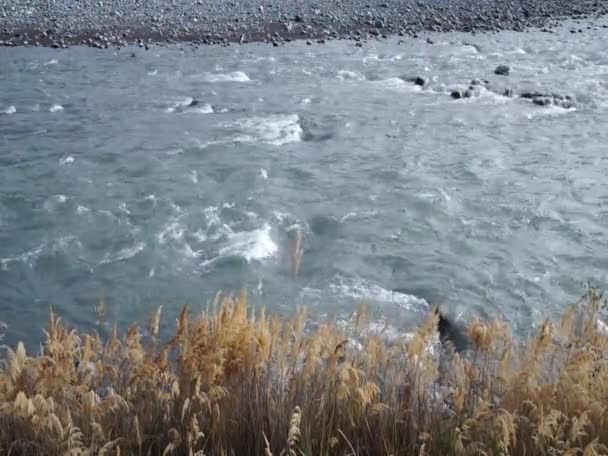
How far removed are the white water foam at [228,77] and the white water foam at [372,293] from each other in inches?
374

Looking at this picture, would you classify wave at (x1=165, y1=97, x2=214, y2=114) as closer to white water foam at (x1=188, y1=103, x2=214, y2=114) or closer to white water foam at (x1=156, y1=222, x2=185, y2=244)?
white water foam at (x1=188, y1=103, x2=214, y2=114)

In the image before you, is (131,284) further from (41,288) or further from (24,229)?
(24,229)

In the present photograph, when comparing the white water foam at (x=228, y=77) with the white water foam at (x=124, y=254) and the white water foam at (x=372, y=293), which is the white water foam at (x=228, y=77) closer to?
the white water foam at (x=124, y=254)

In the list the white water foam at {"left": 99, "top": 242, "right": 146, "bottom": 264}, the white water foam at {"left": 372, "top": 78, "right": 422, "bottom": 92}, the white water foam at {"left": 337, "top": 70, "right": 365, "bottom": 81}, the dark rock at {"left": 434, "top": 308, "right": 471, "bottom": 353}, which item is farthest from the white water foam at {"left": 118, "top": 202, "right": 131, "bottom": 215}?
the white water foam at {"left": 337, "top": 70, "right": 365, "bottom": 81}

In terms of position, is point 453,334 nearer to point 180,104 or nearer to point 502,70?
point 180,104

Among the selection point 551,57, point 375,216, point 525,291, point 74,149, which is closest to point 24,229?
point 74,149

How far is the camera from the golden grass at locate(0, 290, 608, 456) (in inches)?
181

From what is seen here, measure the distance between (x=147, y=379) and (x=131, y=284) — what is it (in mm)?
4537

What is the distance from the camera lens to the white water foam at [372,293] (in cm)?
893

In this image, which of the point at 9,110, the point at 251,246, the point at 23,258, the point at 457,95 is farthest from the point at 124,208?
the point at 457,95

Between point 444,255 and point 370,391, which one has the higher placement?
point 370,391

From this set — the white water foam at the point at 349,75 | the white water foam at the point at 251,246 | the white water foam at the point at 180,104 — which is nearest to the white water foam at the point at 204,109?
the white water foam at the point at 180,104

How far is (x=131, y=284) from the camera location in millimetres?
9305

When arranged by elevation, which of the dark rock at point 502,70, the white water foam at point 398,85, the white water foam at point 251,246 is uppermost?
the dark rock at point 502,70
